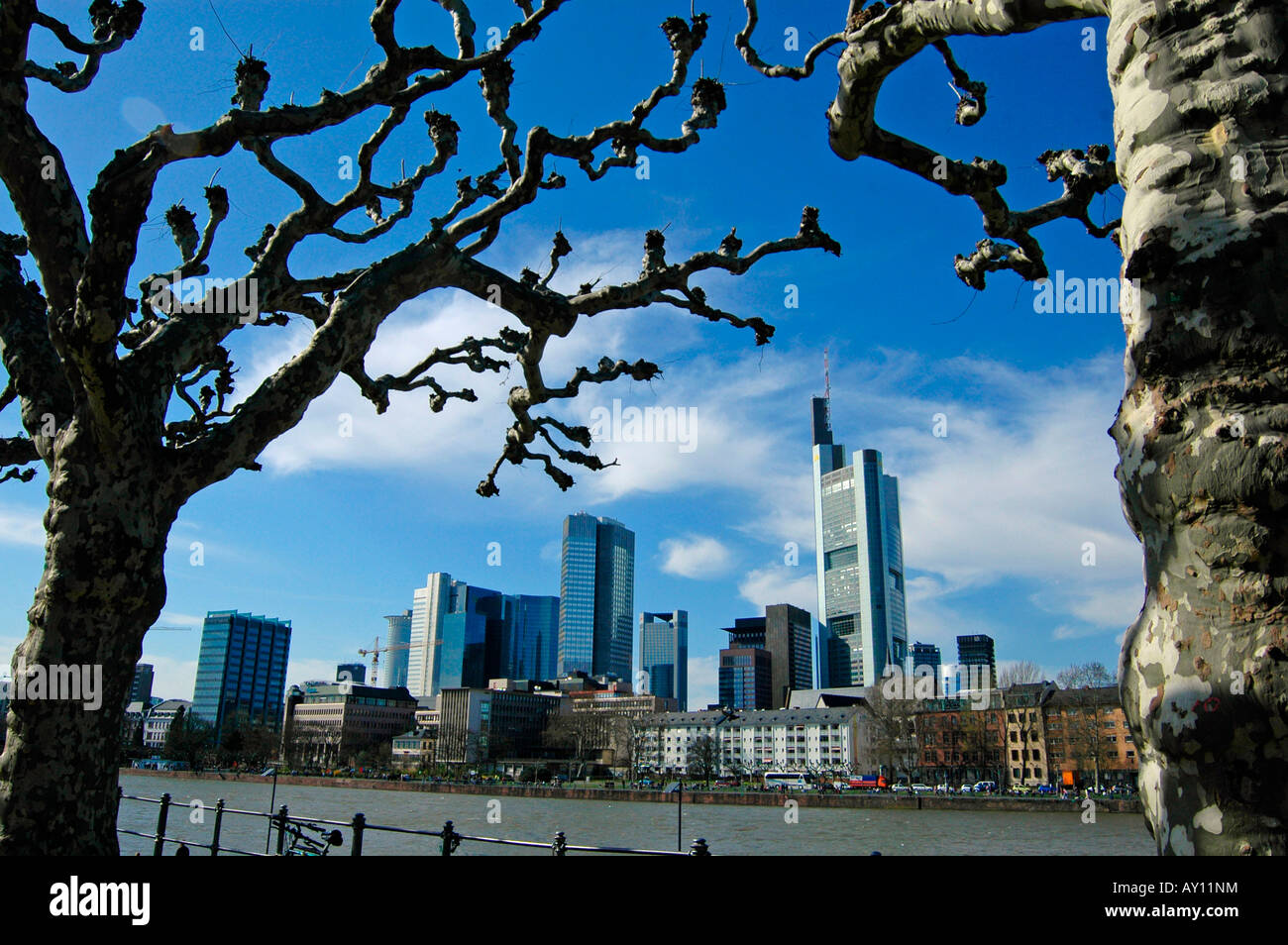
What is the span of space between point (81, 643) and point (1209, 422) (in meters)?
5.16

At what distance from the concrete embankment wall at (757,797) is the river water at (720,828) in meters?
1.52

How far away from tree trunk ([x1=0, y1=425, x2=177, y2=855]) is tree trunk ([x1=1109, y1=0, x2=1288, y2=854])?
485 centimetres

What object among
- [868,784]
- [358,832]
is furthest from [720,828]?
[868,784]

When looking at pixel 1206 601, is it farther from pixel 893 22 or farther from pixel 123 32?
pixel 123 32

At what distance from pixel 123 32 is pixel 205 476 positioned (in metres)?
4.98

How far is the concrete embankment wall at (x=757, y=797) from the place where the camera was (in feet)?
205

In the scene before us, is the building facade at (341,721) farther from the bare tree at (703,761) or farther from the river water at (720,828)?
the river water at (720,828)

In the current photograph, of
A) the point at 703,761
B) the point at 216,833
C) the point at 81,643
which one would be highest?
the point at 81,643

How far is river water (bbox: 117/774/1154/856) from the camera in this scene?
33094 mm

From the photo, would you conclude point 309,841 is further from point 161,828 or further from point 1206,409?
point 1206,409

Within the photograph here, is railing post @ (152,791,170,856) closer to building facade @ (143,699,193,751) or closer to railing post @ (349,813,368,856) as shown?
railing post @ (349,813,368,856)

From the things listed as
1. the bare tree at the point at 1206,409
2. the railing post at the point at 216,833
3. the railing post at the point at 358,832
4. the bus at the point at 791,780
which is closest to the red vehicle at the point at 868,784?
the bus at the point at 791,780

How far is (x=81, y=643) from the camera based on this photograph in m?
4.54
